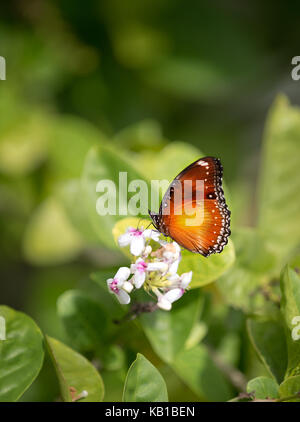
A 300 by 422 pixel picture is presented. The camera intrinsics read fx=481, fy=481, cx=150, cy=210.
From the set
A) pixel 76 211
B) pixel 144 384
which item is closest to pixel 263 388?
pixel 144 384

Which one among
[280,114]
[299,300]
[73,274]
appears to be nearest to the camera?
[299,300]

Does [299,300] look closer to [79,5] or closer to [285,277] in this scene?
[285,277]

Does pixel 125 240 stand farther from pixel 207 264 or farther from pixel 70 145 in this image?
pixel 70 145

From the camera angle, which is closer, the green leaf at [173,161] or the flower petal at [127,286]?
the flower petal at [127,286]

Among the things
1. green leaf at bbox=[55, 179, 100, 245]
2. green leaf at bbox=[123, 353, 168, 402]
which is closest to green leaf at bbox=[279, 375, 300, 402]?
green leaf at bbox=[123, 353, 168, 402]

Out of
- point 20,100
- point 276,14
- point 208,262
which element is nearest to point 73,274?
point 20,100

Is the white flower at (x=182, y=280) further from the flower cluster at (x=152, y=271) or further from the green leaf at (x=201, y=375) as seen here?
the green leaf at (x=201, y=375)

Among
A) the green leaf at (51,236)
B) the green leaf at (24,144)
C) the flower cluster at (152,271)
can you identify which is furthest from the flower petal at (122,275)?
the green leaf at (24,144)
